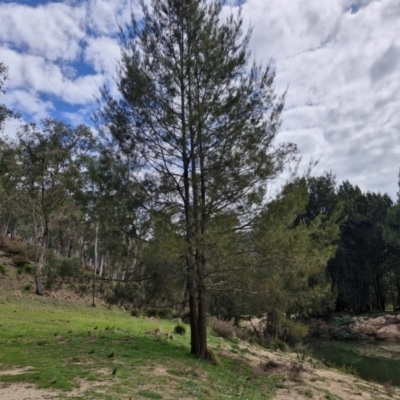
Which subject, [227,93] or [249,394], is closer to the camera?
[249,394]

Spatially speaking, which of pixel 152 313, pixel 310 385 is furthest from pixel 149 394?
pixel 152 313

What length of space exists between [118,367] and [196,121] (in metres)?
6.16

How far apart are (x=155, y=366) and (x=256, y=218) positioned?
439 centimetres

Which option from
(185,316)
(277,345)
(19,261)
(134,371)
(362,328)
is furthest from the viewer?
(19,261)

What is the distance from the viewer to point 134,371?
7.98 metres

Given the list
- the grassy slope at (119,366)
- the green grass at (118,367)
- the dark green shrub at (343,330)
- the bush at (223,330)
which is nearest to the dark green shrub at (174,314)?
the bush at (223,330)

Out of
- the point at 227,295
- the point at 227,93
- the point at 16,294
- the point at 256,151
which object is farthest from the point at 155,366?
the point at 16,294

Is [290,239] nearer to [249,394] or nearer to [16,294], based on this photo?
[249,394]

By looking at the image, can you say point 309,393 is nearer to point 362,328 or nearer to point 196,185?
point 196,185

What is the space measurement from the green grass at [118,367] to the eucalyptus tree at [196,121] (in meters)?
1.40

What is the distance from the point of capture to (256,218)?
33.5 feet

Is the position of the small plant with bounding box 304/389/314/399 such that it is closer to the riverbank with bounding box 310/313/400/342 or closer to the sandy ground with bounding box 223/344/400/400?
the sandy ground with bounding box 223/344/400/400

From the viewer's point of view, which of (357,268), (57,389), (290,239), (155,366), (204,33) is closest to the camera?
(57,389)

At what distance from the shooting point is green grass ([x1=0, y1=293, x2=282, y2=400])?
260 inches
